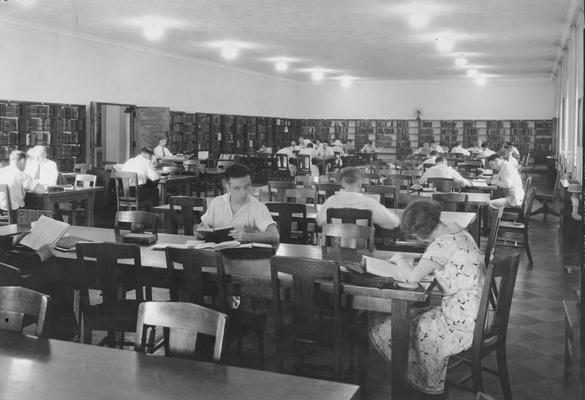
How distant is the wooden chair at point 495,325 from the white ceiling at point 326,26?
248 inches

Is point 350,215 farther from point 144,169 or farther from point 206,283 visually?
point 144,169

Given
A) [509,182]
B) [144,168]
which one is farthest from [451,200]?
[144,168]

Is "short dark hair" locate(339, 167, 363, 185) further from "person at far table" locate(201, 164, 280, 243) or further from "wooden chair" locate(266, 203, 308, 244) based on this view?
"person at far table" locate(201, 164, 280, 243)

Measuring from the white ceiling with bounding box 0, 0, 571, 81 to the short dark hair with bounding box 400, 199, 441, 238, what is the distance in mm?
6027

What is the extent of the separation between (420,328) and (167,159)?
32.4 feet

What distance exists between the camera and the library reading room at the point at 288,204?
3025mm

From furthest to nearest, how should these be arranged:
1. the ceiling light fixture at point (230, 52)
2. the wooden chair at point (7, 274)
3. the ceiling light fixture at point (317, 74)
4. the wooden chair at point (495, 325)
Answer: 1. the ceiling light fixture at point (317, 74)
2. the ceiling light fixture at point (230, 52)
3. the wooden chair at point (7, 274)
4. the wooden chair at point (495, 325)

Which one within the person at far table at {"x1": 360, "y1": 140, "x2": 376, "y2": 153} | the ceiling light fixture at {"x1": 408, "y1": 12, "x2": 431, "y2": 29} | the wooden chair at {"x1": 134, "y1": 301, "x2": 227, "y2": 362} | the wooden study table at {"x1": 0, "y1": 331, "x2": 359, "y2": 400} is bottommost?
the wooden study table at {"x1": 0, "y1": 331, "x2": 359, "y2": 400}

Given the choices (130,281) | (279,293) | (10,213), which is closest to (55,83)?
(10,213)

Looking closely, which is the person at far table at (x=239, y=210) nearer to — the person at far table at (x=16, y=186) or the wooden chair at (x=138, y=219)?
the wooden chair at (x=138, y=219)

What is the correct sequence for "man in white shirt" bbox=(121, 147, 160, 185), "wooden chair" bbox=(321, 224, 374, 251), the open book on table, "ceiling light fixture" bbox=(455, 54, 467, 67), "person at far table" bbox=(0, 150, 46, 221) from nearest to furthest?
1. the open book on table
2. "wooden chair" bbox=(321, 224, 374, 251)
3. "person at far table" bbox=(0, 150, 46, 221)
4. "man in white shirt" bbox=(121, 147, 160, 185)
5. "ceiling light fixture" bbox=(455, 54, 467, 67)

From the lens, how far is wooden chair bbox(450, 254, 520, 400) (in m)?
2.99

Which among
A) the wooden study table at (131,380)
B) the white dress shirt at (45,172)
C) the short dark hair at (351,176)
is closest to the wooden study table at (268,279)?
the wooden study table at (131,380)

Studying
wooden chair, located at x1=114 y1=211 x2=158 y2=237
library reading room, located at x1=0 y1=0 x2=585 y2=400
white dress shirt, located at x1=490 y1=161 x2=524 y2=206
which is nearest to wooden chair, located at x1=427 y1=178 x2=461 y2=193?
library reading room, located at x1=0 y1=0 x2=585 y2=400
